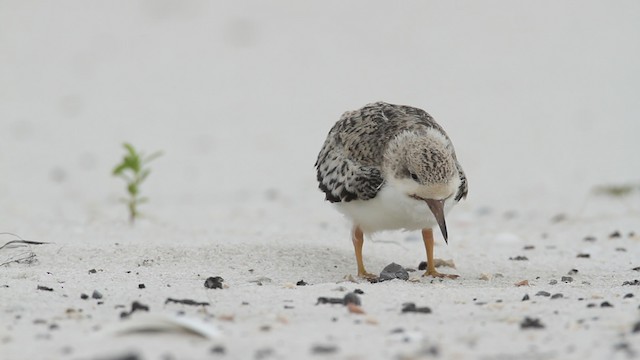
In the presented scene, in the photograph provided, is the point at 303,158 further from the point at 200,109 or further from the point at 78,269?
the point at 78,269

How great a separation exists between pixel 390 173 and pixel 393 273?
0.67m

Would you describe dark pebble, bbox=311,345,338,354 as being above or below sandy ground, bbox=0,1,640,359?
below

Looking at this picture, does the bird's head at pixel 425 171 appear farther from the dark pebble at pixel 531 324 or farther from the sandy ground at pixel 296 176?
the dark pebble at pixel 531 324

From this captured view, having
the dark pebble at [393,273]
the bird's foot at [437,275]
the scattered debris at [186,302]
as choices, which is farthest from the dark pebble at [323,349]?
the bird's foot at [437,275]

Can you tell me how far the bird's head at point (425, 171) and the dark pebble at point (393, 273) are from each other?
1.64ft

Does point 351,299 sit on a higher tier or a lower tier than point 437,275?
lower

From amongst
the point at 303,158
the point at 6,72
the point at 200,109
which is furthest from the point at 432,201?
the point at 6,72

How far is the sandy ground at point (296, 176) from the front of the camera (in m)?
4.71

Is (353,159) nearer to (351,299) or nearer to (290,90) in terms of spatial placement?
(351,299)

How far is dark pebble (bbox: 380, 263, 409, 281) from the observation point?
667cm

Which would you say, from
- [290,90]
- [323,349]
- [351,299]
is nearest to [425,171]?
[351,299]

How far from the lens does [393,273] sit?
6.78m

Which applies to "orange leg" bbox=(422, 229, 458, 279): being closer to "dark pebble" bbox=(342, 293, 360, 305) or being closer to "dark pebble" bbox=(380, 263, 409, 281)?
"dark pebble" bbox=(380, 263, 409, 281)

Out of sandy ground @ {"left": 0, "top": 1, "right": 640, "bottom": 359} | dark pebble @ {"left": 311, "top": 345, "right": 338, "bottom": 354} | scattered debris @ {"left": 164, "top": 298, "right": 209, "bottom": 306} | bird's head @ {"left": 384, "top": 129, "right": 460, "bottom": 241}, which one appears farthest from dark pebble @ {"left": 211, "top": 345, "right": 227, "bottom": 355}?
bird's head @ {"left": 384, "top": 129, "right": 460, "bottom": 241}
